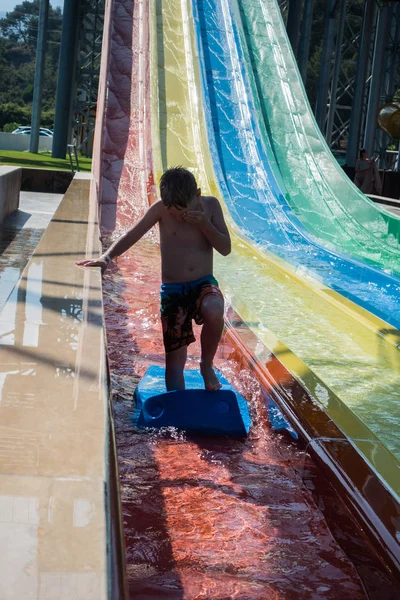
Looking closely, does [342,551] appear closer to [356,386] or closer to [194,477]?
[194,477]

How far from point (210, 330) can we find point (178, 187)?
559mm

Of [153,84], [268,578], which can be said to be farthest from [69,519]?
[153,84]

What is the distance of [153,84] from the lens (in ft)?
37.0

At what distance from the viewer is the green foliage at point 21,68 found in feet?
181

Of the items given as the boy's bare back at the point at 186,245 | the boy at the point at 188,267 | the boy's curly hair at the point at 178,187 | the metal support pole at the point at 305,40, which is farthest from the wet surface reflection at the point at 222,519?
the metal support pole at the point at 305,40

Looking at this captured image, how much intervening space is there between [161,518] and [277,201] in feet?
23.7

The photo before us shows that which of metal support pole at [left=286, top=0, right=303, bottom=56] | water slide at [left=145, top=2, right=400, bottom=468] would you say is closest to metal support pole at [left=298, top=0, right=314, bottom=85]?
metal support pole at [left=286, top=0, right=303, bottom=56]

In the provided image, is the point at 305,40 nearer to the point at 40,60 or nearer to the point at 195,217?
the point at 40,60

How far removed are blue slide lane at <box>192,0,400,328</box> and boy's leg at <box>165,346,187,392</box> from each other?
9.12ft

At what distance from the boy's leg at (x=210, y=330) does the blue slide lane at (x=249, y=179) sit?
2.84m

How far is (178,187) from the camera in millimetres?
3174

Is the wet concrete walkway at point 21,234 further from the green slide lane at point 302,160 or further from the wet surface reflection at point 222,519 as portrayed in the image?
the green slide lane at point 302,160

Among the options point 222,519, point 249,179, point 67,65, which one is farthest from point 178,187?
point 67,65

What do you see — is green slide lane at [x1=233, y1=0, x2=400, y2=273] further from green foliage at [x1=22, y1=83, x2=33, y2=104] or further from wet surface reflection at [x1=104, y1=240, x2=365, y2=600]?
green foliage at [x1=22, y1=83, x2=33, y2=104]
